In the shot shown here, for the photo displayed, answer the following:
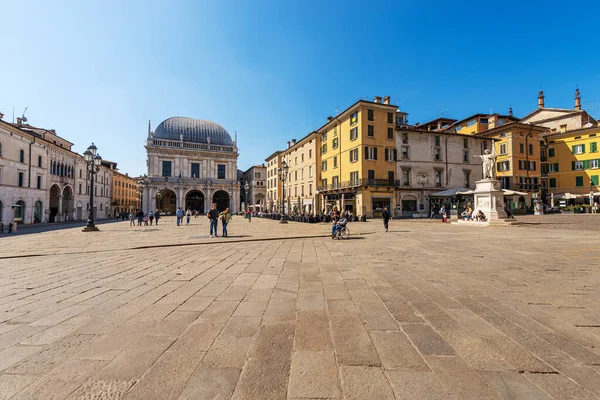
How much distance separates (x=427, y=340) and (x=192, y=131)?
63979 mm

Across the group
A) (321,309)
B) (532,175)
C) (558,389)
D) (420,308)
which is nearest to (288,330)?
(321,309)

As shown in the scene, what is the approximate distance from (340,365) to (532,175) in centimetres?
5145

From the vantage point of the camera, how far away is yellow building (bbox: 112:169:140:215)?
6056 centimetres

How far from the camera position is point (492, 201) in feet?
63.2

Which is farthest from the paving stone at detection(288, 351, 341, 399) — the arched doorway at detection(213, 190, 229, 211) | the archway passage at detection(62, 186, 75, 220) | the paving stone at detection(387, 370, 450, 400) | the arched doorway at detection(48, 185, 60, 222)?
the arched doorway at detection(213, 190, 229, 211)

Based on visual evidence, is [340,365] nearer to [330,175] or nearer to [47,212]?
[330,175]

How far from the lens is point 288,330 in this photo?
3014 millimetres

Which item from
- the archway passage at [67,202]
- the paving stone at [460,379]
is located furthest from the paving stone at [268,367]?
the archway passage at [67,202]

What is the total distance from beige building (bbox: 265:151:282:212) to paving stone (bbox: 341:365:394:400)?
4722cm

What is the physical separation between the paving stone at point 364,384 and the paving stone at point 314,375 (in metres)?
0.08

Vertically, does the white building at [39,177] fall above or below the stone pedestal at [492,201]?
above

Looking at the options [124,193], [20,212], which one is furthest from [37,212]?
[124,193]

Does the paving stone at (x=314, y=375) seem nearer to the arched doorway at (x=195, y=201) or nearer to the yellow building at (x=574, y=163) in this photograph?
the yellow building at (x=574, y=163)

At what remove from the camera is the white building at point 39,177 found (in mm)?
25844
